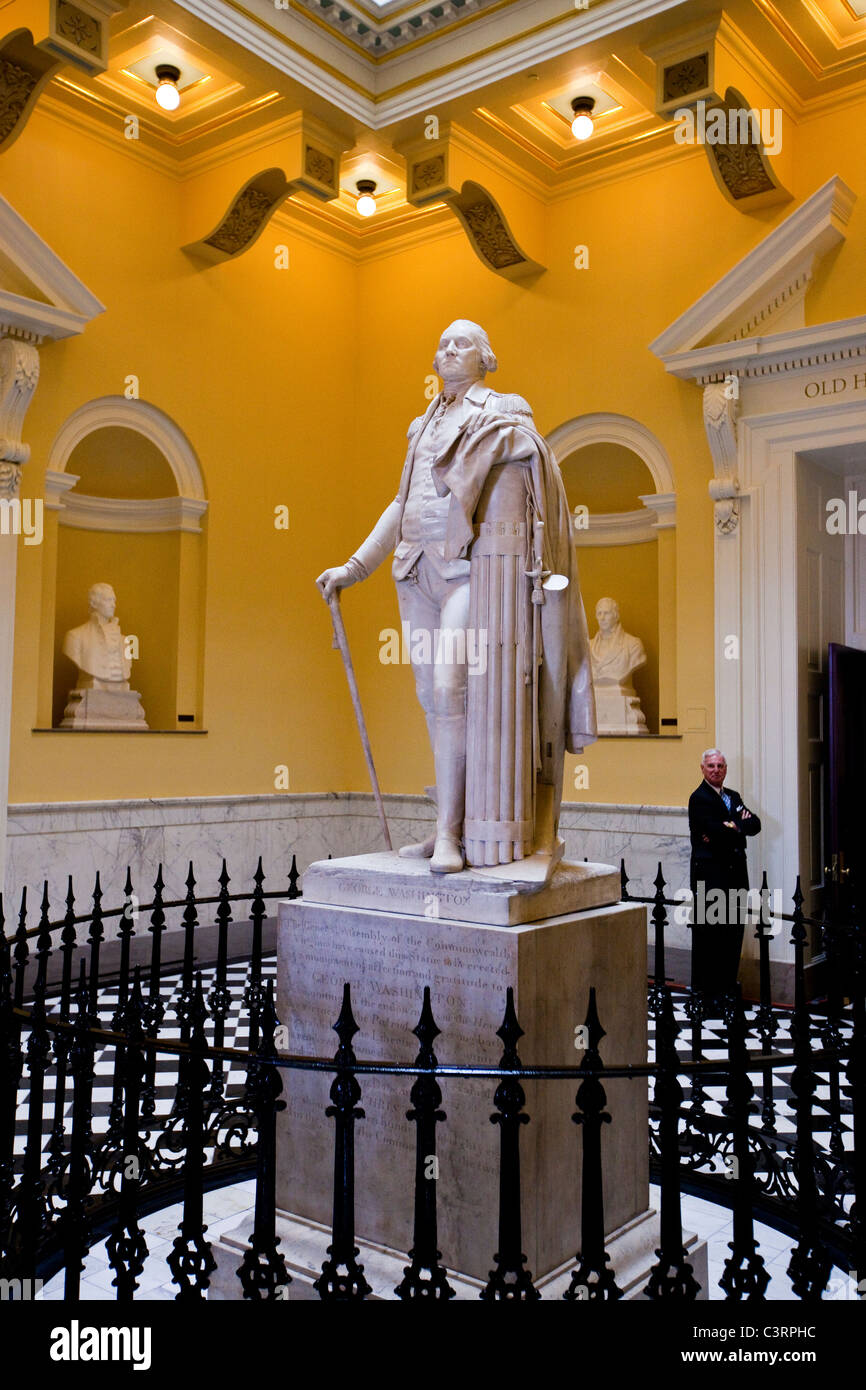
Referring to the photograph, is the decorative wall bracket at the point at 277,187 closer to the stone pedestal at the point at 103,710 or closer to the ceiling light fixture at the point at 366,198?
the ceiling light fixture at the point at 366,198

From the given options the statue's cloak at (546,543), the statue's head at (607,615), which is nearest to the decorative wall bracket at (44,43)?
the statue's cloak at (546,543)

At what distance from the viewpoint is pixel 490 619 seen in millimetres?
3336

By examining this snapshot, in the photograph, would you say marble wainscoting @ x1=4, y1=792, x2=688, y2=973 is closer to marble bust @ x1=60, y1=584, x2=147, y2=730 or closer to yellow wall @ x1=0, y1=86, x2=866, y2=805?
yellow wall @ x1=0, y1=86, x2=866, y2=805

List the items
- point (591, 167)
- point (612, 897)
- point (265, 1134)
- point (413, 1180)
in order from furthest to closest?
point (591, 167) → point (612, 897) → point (413, 1180) → point (265, 1134)

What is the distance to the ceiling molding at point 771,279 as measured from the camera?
283 inches

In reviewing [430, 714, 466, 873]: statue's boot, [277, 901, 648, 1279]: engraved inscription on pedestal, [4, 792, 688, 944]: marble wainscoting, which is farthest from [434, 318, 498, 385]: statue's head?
[4, 792, 688, 944]: marble wainscoting

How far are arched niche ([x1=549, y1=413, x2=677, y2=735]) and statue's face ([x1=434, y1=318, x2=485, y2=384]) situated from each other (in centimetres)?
491

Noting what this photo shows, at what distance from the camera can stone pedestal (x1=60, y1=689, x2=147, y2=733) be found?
8.08m

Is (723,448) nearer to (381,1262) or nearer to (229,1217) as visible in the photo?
(229,1217)

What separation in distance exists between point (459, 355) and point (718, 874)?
4407 millimetres

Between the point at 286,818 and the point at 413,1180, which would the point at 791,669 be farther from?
the point at 413,1180

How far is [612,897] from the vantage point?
357 cm
